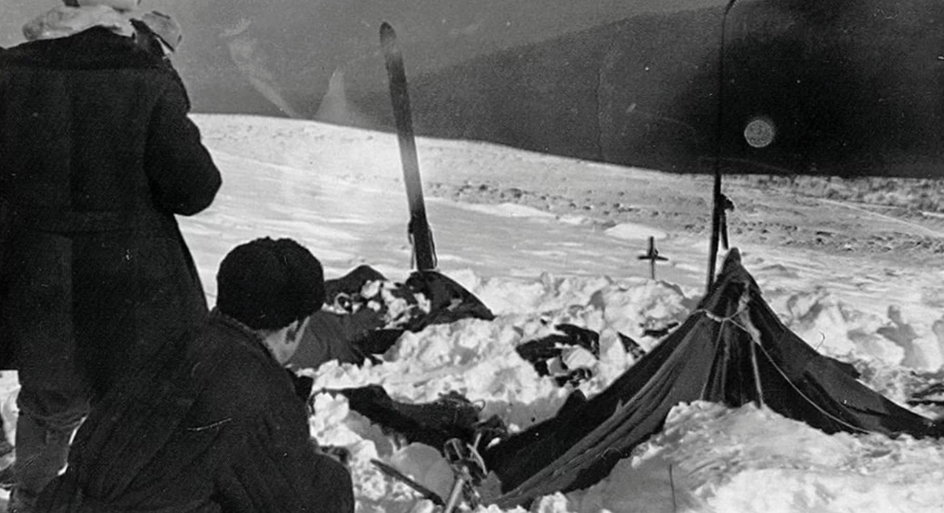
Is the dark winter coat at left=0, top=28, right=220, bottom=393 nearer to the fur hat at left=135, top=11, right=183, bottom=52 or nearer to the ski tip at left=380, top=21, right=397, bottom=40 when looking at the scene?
the fur hat at left=135, top=11, right=183, bottom=52

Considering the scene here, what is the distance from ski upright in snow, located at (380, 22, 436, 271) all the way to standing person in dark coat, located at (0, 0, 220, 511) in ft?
8.57

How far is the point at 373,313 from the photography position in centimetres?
378

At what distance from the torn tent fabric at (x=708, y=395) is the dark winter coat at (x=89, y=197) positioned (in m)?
1.02

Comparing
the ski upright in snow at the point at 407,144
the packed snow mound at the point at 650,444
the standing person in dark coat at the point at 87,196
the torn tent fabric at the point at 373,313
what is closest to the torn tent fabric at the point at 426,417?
the packed snow mound at the point at 650,444

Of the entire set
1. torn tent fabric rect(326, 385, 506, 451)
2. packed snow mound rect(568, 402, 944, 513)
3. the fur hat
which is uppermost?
the fur hat

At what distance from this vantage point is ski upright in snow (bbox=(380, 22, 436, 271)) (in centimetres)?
426

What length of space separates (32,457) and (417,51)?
455 centimetres

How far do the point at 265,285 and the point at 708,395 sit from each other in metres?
1.64

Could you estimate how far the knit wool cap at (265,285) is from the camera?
1.23 meters

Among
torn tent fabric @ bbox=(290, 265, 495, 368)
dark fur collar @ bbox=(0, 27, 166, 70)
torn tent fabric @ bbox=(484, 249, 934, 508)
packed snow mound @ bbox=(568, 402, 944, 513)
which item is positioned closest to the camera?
dark fur collar @ bbox=(0, 27, 166, 70)

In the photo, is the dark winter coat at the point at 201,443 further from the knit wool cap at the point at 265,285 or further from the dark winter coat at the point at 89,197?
the dark winter coat at the point at 89,197

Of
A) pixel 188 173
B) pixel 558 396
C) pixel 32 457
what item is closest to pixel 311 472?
pixel 188 173

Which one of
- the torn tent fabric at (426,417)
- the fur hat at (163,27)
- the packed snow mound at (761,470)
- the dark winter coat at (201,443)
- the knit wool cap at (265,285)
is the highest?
the fur hat at (163,27)

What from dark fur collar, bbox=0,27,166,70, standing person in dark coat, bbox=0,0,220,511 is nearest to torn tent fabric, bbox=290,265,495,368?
standing person in dark coat, bbox=0,0,220,511
